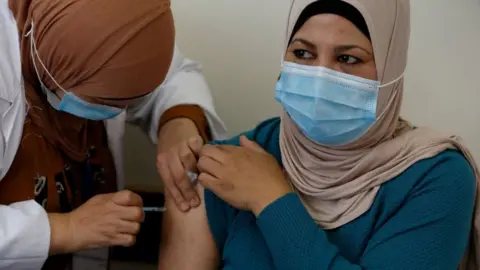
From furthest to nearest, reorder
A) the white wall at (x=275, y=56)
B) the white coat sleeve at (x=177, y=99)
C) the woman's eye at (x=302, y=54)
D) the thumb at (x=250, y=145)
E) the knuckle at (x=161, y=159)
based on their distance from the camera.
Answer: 1. the white wall at (x=275, y=56)
2. the white coat sleeve at (x=177, y=99)
3. the knuckle at (x=161, y=159)
4. the thumb at (x=250, y=145)
5. the woman's eye at (x=302, y=54)

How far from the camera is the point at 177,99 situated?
75.9 inches

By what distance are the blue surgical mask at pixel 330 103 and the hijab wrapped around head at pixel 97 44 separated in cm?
33

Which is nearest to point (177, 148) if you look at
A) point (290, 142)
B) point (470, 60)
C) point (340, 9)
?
point (290, 142)

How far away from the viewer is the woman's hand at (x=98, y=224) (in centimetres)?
151

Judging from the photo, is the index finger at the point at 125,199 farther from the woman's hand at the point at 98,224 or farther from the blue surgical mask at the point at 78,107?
the blue surgical mask at the point at 78,107

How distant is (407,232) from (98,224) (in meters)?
0.72

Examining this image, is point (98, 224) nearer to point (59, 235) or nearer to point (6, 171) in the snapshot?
point (59, 235)

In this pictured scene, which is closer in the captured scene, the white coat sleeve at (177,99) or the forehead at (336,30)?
the forehead at (336,30)

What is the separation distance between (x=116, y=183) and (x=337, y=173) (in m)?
0.75

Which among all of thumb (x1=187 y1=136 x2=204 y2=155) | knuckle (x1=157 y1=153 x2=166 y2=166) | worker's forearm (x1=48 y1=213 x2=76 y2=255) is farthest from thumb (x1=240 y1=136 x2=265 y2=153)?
worker's forearm (x1=48 y1=213 x2=76 y2=255)

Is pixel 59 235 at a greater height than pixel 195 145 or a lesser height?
lesser

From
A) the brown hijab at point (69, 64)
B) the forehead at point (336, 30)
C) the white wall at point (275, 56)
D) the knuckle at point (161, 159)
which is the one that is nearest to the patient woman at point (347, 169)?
the forehead at point (336, 30)

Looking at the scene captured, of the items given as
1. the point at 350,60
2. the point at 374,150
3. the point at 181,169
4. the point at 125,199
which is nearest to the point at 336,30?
the point at 350,60

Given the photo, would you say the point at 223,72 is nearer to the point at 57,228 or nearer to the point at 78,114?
the point at 78,114
